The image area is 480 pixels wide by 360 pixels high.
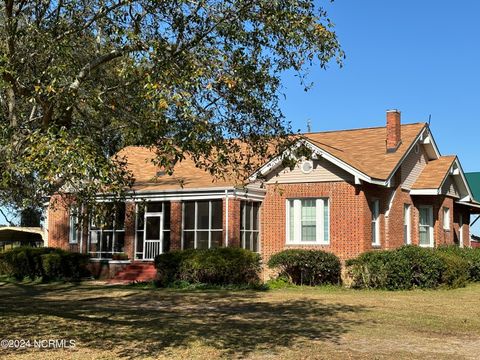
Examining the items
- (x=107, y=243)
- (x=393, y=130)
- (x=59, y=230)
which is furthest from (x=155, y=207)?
(x=393, y=130)

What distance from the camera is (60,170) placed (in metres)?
7.55

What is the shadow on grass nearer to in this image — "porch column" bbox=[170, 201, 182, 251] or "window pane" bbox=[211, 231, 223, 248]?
"window pane" bbox=[211, 231, 223, 248]

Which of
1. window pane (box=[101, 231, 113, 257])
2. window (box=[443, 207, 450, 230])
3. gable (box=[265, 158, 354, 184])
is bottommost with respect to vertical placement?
window pane (box=[101, 231, 113, 257])

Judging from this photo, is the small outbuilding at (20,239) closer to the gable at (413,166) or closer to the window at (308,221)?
the window at (308,221)

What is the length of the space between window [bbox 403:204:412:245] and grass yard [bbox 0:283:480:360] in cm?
705

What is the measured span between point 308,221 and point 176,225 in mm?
5503

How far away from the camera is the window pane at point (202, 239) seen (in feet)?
81.4

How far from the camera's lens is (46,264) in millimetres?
25203

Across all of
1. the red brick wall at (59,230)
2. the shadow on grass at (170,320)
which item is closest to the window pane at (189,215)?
the shadow on grass at (170,320)

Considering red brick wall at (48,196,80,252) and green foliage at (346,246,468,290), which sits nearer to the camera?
green foliage at (346,246,468,290)

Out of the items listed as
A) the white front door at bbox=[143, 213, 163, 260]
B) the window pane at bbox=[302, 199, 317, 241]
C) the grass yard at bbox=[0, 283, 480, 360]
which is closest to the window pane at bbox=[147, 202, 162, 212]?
the white front door at bbox=[143, 213, 163, 260]

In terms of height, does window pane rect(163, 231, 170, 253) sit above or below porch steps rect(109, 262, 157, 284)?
above

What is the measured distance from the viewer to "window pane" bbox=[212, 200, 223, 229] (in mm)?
24250

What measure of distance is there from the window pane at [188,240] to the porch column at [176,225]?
0.25 meters
